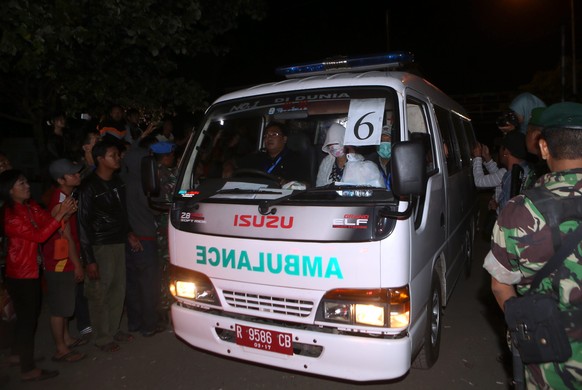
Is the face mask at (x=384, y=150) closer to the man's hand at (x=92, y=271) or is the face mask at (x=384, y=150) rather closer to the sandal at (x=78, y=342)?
the man's hand at (x=92, y=271)

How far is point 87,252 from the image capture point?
4199mm

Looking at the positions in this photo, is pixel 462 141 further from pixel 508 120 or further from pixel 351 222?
pixel 351 222

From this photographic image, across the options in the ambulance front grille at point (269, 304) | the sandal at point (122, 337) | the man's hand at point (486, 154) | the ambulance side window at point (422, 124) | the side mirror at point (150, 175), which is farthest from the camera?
the man's hand at point (486, 154)

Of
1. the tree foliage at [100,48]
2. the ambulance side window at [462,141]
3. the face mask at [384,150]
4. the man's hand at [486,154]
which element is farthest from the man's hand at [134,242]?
the man's hand at [486,154]

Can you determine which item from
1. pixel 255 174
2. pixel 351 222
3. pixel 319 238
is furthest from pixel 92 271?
pixel 351 222

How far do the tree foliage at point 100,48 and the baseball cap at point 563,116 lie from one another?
19.2 ft

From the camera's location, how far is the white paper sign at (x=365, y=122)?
3227mm

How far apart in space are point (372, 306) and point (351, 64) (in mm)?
2317

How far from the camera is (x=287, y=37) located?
23453 mm

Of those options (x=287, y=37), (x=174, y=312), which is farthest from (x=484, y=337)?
(x=287, y=37)

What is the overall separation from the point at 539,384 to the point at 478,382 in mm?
1728

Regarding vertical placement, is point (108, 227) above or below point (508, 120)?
below

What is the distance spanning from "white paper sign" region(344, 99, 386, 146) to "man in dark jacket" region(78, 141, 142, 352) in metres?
2.37

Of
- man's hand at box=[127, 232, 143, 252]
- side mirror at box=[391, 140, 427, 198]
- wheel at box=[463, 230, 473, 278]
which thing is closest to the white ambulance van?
side mirror at box=[391, 140, 427, 198]
